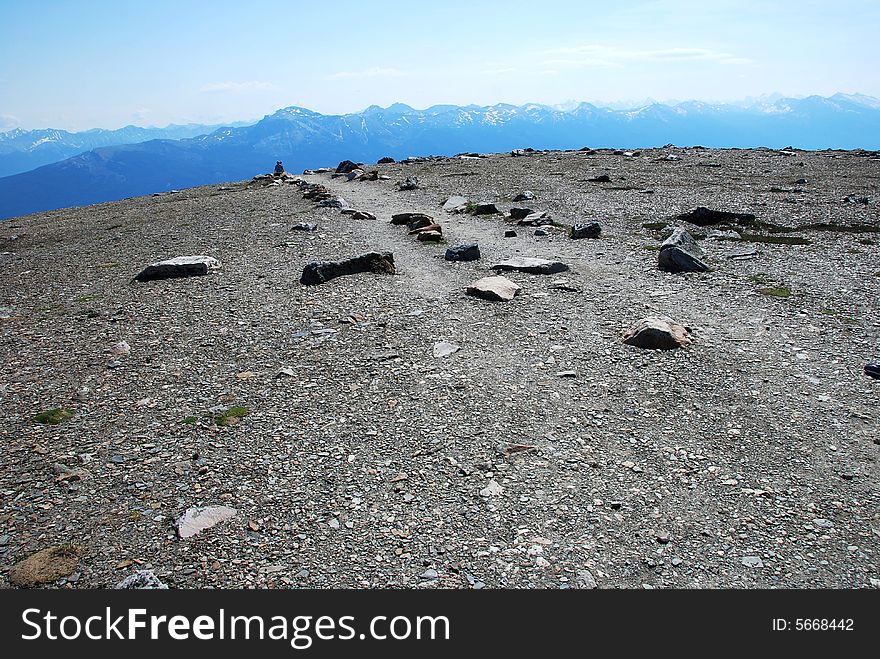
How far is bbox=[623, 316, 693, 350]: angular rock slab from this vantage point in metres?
12.8

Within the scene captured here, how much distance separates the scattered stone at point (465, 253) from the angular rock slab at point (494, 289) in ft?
12.9

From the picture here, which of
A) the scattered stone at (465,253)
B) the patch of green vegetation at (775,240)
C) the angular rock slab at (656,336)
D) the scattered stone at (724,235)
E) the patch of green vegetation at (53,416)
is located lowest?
the patch of green vegetation at (53,416)

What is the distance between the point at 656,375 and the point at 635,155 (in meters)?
59.4

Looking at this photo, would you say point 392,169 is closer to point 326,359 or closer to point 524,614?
point 326,359

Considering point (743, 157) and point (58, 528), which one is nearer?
point (58, 528)

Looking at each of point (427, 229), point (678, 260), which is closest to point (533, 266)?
point (678, 260)

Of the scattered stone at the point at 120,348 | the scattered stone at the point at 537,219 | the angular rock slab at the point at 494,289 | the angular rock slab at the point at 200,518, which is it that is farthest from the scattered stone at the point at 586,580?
the scattered stone at the point at 537,219

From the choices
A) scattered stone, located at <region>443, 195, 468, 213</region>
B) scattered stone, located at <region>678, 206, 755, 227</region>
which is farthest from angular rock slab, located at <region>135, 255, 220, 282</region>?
scattered stone, located at <region>678, 206, 755, 227</region>

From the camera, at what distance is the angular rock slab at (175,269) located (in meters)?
20.0

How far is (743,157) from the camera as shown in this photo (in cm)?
5831

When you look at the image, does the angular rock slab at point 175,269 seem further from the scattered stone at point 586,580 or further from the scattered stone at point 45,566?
the scattered stone at point 586,580

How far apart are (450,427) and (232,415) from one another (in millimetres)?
4214

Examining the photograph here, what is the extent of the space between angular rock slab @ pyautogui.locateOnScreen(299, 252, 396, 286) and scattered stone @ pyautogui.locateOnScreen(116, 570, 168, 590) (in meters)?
13.0

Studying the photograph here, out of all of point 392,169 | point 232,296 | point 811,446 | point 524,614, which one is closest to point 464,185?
point 392,169
